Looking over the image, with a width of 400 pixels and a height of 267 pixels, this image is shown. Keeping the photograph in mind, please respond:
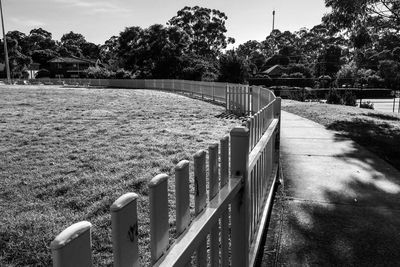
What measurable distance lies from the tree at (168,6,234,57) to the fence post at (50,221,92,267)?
66.5 m

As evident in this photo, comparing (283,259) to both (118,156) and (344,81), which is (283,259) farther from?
Answer: (344,81)

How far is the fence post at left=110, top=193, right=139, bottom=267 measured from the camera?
93 cm

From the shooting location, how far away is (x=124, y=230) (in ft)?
3.13

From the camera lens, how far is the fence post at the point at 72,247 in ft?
2.42

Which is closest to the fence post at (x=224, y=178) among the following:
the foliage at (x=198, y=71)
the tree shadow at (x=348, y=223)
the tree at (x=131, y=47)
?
the tree shadow at (x=348, y=223)

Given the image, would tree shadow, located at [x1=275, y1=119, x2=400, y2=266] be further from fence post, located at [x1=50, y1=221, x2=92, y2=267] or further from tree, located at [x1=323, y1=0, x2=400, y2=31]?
tree, located at [x1=323, y1=0, x2=400, y2=31]

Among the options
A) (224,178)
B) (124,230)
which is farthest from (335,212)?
(124,230)

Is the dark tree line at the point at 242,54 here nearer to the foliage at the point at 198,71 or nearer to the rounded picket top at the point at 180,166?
the foliage at the point at 198,71

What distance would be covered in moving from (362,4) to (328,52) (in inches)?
2233

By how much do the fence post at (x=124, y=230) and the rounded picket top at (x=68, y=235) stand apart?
13 cm

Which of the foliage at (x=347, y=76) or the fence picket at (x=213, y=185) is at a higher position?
the foliage at (x=347, y=76)

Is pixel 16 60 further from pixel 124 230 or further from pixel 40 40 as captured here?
pixel 124 230

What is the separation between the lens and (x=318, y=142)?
802 centimetres

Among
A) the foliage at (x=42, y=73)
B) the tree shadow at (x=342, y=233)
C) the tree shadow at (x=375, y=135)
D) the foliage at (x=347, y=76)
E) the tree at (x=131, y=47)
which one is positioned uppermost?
the tree at (x=131, y=47)
